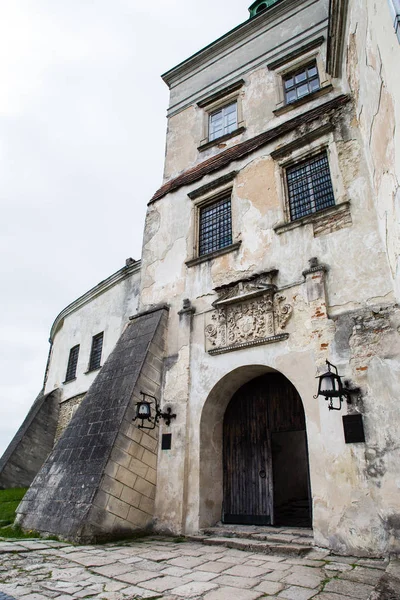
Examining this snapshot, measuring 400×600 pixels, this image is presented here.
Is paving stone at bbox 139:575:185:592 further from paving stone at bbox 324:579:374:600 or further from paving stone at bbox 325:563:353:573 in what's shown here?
paving stone at bbox 325:563:353:573

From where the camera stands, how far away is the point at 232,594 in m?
3.70

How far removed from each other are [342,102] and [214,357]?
5913mm

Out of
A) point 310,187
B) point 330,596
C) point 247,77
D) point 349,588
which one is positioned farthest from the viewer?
point 247,77

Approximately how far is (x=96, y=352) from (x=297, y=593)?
12.9 meters

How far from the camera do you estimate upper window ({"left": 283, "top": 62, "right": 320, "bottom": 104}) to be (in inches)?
378

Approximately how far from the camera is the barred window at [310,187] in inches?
310

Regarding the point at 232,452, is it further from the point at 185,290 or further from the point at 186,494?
the point at 185,290

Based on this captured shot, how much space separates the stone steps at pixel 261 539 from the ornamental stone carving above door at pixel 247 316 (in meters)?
3.06

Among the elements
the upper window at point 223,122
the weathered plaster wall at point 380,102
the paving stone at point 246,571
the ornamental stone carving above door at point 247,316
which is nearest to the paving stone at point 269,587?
the paving stone at point 246,571

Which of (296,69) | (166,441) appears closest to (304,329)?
(166,441)

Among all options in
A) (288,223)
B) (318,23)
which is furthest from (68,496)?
(318,23)

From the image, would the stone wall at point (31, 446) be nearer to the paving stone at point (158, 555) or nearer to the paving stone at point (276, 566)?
the paving stone at point (158, 555)

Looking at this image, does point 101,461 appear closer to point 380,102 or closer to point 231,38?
point 380,102

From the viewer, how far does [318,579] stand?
415cm
